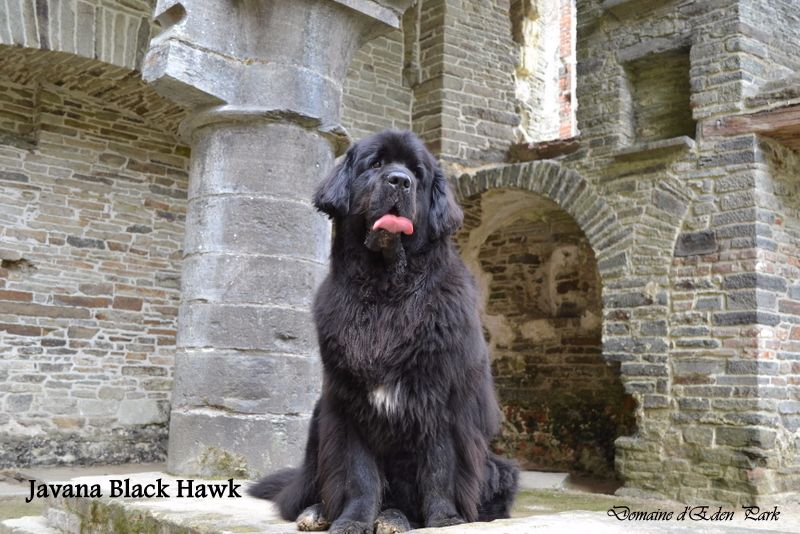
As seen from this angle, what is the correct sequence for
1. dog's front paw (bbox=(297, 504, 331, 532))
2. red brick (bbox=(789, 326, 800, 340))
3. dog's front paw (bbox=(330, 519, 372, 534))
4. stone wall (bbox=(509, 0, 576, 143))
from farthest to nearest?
stone wall (bbox=(509, 0, 576, 143)), red brick (bbox=(789, 326, 800, 340)), dog's front paw (bbox=(297, 504, 331, 532)), dog's front paw (bbox=(330, 519, 372, 534))

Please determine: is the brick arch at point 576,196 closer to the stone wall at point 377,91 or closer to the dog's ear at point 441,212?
the stone wall at point 377,91

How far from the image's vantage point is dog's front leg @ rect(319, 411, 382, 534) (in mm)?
2451

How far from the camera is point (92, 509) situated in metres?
3.43

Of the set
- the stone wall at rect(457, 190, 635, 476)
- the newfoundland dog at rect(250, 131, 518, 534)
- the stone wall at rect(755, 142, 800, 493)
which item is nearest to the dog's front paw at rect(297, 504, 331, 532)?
the newfoundland dog at rect(250, 131, 518, 534)

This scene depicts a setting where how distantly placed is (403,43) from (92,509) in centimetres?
851

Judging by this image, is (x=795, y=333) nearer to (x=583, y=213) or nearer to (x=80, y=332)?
(x=583, y=213)

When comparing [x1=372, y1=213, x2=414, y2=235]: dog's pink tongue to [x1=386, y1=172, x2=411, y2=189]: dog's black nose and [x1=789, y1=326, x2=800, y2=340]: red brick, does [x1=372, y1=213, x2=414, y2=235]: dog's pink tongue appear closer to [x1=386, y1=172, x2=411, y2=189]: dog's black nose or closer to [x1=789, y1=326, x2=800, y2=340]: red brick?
[x1=386, y1=172, x2=411, y2=189]: dog's black nose

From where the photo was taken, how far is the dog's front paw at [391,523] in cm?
238

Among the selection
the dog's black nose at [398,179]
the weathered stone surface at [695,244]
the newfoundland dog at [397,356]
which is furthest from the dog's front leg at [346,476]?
the weathered stone surface at [695,244]

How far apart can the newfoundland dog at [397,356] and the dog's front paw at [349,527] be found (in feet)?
0.15

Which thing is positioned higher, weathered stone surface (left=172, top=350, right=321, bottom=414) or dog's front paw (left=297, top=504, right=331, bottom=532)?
weathered stone surface (left=172, top=350, right=321, bottom=414)

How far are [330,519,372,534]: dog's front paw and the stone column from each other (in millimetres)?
1766

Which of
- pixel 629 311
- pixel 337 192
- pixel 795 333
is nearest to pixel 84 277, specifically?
pixel 629 311

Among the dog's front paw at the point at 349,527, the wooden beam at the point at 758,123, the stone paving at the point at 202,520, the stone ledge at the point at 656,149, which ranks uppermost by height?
the wooden beam at the point at 758,123
